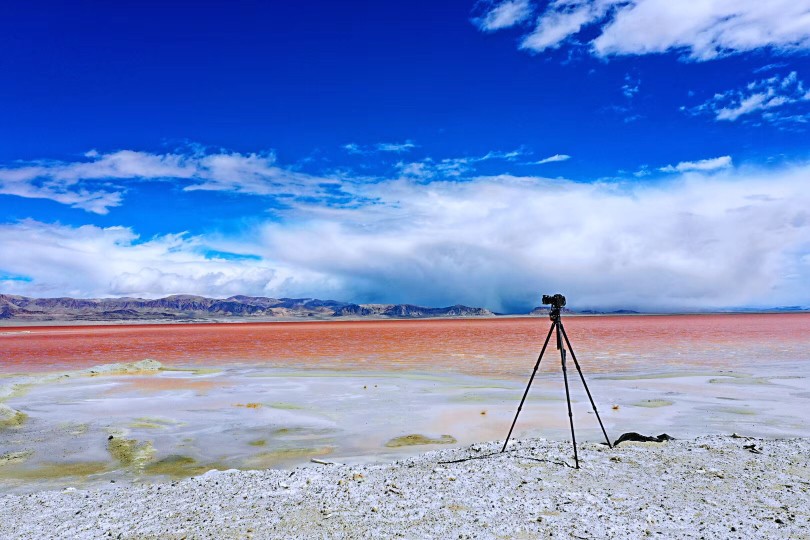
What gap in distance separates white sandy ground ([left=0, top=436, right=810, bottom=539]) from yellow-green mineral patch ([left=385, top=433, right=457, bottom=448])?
2.70m

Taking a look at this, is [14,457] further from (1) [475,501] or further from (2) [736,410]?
(2) [736,410]

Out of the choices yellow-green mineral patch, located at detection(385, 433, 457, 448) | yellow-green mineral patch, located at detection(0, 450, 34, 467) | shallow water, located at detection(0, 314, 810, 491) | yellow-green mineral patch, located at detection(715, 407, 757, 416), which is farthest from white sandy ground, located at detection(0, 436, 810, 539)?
yellow-green mineral patch, located at detection(715, 407, 757, 416)

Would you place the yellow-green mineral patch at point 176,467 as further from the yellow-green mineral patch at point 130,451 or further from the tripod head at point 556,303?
the tripod head at point 556,303

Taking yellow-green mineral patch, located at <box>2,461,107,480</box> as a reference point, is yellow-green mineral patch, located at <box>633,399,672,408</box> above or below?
above

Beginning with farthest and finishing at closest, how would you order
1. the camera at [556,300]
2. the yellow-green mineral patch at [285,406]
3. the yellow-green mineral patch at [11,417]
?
the yellow-green mineral patch at [285,406] → the yellow-green mineral patch at [11,417] → the camera at [556,300]

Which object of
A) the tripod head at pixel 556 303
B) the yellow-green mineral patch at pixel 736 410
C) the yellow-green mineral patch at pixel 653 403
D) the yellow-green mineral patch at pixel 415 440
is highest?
the tripod head at pixel 556 303

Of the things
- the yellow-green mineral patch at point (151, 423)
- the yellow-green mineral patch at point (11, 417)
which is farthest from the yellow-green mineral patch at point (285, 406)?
the yellow-green mineral patch at point (11, 417)

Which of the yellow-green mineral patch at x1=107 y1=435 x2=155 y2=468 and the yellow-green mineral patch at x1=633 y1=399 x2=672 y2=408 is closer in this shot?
the yellow-green mineral patch at x1=107 y1=435 x2=155 y2=468

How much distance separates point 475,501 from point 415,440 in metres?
5.49

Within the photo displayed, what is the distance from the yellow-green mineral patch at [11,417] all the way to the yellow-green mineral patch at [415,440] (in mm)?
10724

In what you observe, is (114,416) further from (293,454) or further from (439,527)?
(439,527)

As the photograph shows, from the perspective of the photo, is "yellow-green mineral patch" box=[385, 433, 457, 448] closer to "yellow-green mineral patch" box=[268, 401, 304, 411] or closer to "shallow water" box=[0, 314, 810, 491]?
"shallow water" box=[0, 314, 810, 491]

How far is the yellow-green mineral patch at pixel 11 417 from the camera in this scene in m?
14.9

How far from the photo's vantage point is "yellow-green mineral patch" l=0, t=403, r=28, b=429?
14945mm
